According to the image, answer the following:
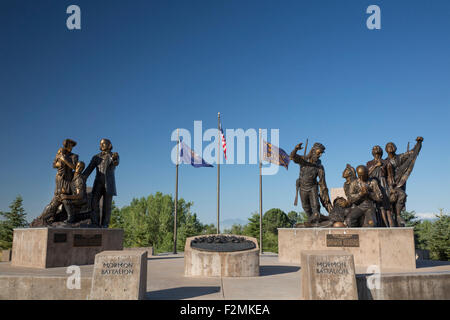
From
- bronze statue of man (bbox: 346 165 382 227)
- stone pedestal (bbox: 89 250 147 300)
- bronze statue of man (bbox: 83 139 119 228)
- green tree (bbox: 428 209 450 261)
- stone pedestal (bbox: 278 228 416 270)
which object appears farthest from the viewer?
green tree (bbox: 428 209 450 261)

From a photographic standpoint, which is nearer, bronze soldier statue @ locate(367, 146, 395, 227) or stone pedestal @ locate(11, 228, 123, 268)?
stone pedestal @ locate(11, 228, 123, 268)

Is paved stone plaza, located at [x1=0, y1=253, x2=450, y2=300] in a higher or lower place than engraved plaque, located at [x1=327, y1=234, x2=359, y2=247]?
lower

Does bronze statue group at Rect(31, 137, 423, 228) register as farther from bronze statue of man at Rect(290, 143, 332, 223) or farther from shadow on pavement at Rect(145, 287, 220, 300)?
shadow on pavement at Rect(145, 287, 220, 300)

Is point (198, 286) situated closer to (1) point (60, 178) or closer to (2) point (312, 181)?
(1) point (60, 178)

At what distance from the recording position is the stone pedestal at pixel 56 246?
928 centimetres

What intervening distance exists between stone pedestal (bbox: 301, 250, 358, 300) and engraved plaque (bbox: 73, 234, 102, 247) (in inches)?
290

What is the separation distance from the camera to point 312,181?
12.4m

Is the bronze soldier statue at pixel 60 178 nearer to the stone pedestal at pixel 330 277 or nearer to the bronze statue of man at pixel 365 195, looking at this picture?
the stone pedestal at pixel 330 277

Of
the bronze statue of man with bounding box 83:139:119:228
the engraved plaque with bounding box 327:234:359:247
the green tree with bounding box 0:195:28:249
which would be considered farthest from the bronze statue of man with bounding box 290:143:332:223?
the green tree with bounding box 0:195:28:249

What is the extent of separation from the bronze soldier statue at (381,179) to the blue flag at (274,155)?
20.2 feet

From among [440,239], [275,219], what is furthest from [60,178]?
[275,219]

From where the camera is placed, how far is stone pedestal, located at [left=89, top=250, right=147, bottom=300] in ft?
16.2

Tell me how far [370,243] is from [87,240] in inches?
333

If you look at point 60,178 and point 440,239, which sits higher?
point 60,178
